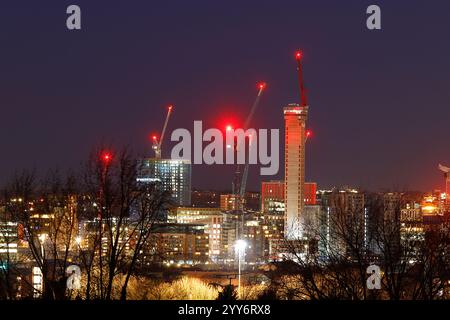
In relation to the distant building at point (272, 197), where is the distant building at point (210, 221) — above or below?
below

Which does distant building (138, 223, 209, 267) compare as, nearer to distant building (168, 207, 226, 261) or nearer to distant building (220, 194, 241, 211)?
distant building (168, 207, 226, 261)

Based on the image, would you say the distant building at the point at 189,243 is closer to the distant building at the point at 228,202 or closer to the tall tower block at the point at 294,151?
the distant building at the point at 228,202

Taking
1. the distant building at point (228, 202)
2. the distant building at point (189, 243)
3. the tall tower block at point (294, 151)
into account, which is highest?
the tall tower block at point (294, 151)

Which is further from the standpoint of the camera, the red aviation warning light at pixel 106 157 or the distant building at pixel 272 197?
the distant building at pixel 272 197

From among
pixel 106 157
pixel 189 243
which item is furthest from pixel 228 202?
pixel 106 157

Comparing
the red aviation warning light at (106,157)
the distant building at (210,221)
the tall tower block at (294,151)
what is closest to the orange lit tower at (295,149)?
the tall tower block at (294,151)

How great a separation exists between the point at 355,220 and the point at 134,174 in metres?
3.36

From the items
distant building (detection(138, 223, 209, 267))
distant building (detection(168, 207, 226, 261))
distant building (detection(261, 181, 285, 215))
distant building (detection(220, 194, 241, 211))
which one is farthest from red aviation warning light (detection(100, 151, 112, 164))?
distant building (detection(261, 181, 285, 215))

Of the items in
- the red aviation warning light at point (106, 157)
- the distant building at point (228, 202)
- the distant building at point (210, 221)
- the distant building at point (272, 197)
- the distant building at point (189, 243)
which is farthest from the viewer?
the distant building at point (272, 197)

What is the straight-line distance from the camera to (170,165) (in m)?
56.2

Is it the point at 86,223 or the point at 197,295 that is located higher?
the point at 86,223

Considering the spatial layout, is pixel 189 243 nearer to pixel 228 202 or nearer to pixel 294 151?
pixel 228 202
